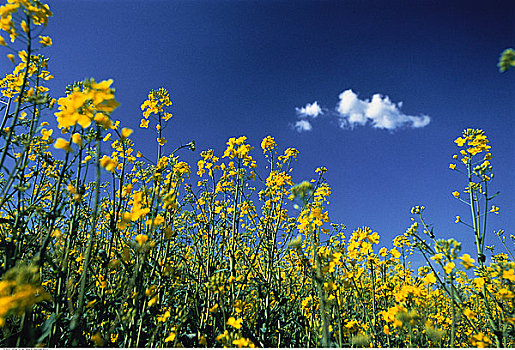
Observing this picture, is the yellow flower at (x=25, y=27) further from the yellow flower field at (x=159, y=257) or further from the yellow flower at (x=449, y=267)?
the yellow flower at (x=449, y=267)

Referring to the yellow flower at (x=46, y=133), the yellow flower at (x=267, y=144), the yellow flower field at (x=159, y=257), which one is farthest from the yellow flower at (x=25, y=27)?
the yellow flower at (x=267, y=144)

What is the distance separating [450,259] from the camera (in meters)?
2.26

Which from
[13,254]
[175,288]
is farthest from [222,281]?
[13,254]

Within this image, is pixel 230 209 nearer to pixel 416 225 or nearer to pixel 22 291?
pixel 416 225

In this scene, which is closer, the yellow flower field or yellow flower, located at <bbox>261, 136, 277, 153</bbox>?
the yellow flower field

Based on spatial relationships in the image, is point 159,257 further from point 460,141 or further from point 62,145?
point 460,141

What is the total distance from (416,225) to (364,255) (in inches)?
23.6

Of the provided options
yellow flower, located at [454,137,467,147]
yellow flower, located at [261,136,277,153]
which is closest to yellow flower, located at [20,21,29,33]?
yellow flower, located at [261,136,277,153]

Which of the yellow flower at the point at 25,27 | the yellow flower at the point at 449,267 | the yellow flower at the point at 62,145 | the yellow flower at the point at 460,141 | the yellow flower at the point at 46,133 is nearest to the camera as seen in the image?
the yellow flower at the point at 62,145

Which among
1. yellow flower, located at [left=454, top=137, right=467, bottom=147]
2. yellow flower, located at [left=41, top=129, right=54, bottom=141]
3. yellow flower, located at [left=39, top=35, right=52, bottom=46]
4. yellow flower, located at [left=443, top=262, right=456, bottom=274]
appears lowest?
yellow flower, located at [left=443, top=262, right=456, bottom=274]

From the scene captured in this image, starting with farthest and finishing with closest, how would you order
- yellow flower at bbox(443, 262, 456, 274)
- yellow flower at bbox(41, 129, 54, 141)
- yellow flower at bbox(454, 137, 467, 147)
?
1. yellow flower at bbox(454, 137, 467, 147)
2. yellow flower at bbox(41, 129, 54, 141)
3. yellow flower at bbox(443, 262, 456, 274)

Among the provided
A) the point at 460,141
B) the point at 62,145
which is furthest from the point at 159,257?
the point at 460,141

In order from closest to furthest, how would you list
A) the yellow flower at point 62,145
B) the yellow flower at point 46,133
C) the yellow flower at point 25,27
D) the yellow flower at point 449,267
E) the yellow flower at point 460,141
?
the yellow flower at point 62,145
the yellow flower at point 25,27
the yellow flower at point 449,267
the yellow flower at point 46,133
the yellow flower at point 460,141

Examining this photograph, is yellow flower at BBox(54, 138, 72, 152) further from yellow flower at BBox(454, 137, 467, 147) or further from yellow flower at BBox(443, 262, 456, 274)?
yellow flower at BBox(454, 137, 467, 147)
